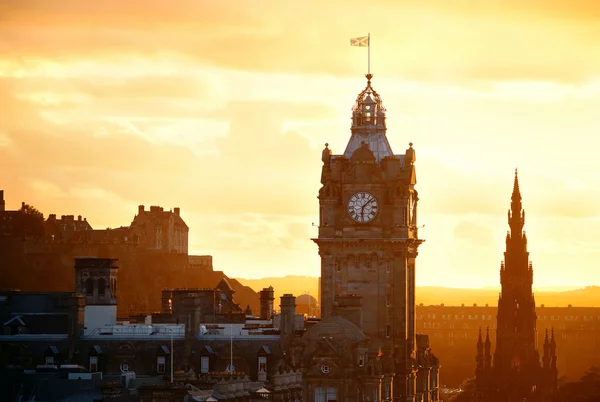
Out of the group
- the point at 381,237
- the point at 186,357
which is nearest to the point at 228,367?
the point at 186,357

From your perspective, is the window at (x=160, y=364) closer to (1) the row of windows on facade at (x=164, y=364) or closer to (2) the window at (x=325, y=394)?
(1) the row of windows on facade at (x=164, y=364)

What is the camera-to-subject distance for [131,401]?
550 ft

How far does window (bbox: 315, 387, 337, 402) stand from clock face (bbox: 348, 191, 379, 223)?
815 inches

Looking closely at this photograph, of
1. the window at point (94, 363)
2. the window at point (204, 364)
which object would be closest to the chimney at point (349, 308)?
the window at point (204, 364)

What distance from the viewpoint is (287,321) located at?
19638 cm

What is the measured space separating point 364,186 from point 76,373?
86.1 ft

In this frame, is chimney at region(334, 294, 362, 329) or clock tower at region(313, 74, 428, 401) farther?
clock tower at region(313, 74, 428, 401)

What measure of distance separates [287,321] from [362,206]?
1246cm

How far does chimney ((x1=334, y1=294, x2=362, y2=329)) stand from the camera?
184500 millimetres

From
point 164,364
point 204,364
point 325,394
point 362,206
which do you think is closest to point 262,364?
point 204,364

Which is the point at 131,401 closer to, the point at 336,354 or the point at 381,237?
the point at 336,354

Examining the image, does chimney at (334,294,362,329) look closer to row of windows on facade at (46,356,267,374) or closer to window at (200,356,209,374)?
row of windows on facade at (46,356,267,374)

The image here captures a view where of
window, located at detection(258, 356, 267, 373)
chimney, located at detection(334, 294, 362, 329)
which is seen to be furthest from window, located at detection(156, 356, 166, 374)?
chimney, located at detection(334, 294, 362, 329)

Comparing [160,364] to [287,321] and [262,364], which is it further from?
[287,321]
